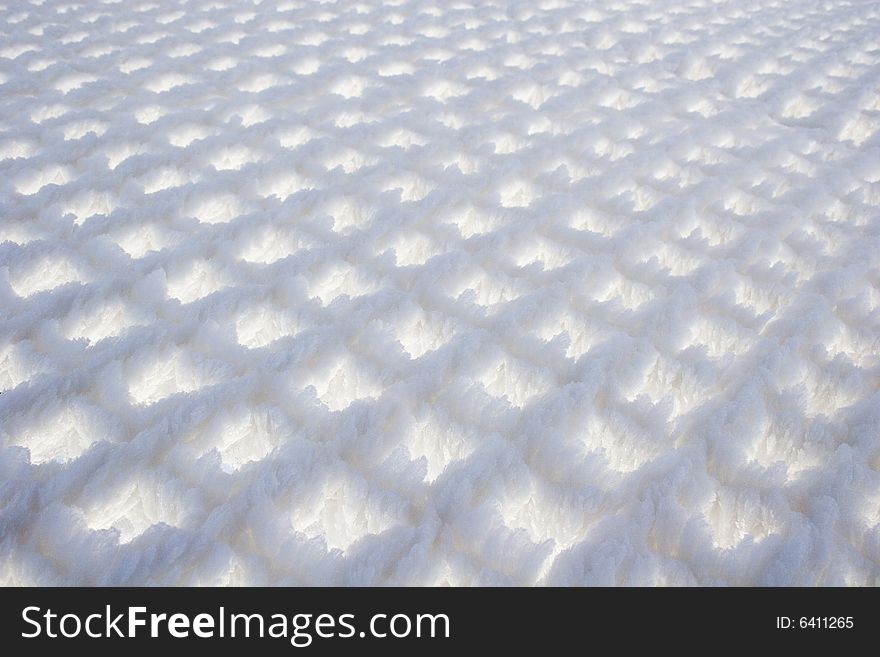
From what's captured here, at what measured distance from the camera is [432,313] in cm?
39

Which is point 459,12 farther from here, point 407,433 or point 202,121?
point 407,433

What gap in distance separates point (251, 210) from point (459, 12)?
396 millimetres

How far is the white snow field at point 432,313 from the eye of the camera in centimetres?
30

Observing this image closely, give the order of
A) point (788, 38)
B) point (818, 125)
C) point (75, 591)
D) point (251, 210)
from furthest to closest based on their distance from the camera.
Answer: point (788, 38) < point (818, 125) < point (251, 210) < point (75, 591)

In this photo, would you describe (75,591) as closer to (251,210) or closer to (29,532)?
(29,532)

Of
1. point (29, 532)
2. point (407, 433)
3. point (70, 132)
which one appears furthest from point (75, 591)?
point (70, 132)

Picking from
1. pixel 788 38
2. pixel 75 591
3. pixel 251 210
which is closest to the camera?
pixel 75 591

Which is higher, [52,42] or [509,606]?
[52,42]

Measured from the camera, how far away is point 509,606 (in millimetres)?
281

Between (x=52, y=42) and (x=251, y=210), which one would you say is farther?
(x=52, y=42)

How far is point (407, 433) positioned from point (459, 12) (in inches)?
21.7

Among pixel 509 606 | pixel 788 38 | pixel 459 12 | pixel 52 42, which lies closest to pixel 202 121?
pixel 52 42

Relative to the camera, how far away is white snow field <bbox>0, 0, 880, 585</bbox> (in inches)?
11.7

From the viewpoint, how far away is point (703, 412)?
0.35 m
